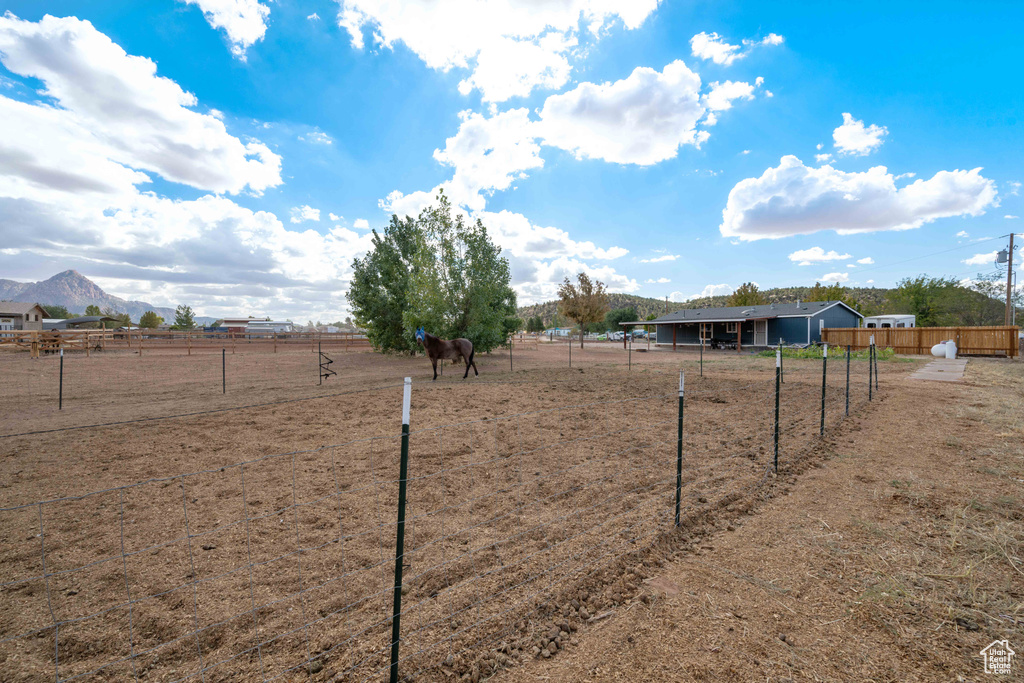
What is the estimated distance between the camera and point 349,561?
3.17 m

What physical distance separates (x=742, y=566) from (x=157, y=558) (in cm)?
465

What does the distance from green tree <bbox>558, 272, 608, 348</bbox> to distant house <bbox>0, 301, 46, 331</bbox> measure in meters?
63.2

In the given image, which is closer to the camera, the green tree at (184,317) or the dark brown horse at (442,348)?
the dark brown horse at (442,348)

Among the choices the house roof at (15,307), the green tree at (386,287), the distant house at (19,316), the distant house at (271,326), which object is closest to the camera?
the green tree at (386,287)

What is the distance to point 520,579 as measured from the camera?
2904 mm

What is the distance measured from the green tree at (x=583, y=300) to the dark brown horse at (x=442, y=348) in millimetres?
24974

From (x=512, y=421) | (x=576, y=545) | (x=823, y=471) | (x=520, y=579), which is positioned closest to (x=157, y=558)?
(x=520, y=579)

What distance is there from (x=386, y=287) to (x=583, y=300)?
2046 cm

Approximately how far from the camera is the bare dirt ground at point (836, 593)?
2.14 m

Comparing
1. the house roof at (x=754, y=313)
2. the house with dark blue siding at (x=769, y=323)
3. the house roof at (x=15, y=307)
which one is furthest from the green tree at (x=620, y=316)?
the house roof at (x=15, y=307)

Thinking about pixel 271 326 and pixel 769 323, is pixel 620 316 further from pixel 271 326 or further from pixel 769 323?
pixel 271 326

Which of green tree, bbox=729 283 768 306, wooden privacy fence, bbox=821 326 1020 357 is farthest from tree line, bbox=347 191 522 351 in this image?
green tree, bbox=729 283 768 306

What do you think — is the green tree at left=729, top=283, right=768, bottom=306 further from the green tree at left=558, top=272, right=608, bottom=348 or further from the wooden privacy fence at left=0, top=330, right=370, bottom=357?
the wooden privacy fence at left=0, top=330, right=370, bottom=357

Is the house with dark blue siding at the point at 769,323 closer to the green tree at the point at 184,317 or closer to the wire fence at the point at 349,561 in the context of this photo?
the wire fence at the point at 349,561
